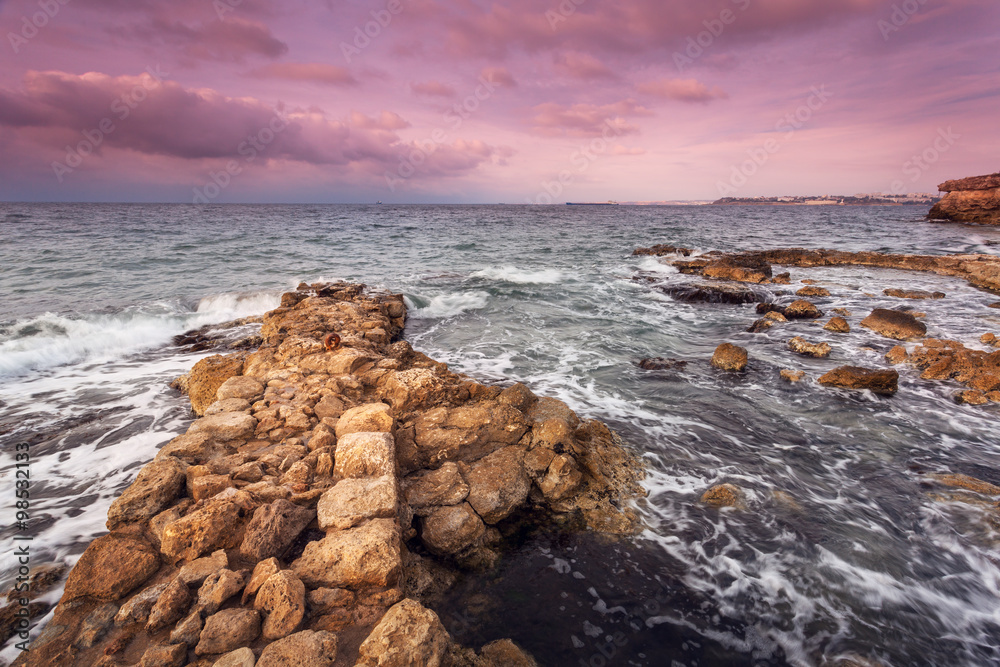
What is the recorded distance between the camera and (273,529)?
10.6 feet

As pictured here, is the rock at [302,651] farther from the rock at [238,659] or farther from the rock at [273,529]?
the rock at [273,529]

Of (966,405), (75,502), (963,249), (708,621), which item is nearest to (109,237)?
(75,502)

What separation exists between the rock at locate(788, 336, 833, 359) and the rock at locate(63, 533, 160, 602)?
12.2 m

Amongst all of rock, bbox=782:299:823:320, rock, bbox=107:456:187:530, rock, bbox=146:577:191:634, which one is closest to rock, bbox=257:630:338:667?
rock, bbox=146:577:191:634

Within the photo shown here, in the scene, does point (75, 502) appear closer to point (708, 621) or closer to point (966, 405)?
point (708, 621)

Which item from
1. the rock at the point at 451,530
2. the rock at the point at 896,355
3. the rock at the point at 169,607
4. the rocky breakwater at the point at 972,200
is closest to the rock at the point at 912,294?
the rock at the point at 896,355

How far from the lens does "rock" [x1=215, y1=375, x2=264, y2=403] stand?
543 cm

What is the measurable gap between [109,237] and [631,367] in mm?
40993

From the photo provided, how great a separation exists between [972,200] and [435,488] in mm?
75405

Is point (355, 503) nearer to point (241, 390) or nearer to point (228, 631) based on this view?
point (228, 631)

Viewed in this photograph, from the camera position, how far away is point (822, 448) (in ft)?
20.4

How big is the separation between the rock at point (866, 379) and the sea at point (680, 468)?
0.29 m

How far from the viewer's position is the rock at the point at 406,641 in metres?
2.37

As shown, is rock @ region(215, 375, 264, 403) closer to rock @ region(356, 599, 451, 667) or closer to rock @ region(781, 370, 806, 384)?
rock @ region(356, 599, 451, 667)
